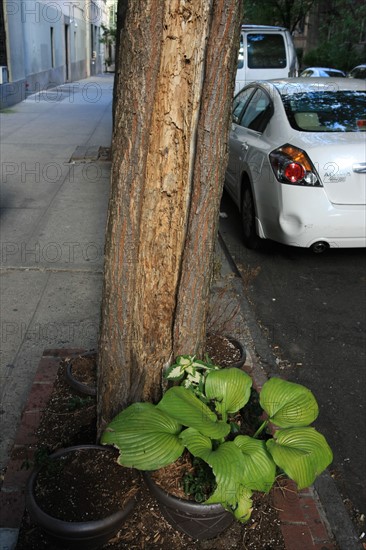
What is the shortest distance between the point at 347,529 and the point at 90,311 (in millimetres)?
2597

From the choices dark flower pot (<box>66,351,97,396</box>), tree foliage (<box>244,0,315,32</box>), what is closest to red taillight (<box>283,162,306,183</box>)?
dark flower pot (<box>66,351,97,396</box>)

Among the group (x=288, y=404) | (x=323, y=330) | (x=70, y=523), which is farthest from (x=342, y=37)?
(x=70, y=523)

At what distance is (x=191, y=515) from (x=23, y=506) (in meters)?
0.76

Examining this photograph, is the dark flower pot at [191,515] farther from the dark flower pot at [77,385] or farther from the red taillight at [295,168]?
the red taillight at [295,168]

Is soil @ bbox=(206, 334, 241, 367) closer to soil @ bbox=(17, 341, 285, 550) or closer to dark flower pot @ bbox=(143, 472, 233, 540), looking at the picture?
soil @ bbox=(17, 341, 285, 550)

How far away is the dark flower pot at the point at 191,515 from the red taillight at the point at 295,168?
140 inches

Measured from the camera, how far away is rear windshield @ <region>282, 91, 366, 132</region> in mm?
5777

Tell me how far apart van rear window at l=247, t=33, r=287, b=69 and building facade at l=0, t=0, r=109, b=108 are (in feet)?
24.5

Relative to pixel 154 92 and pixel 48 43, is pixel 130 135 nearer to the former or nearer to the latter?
pixel 154 92

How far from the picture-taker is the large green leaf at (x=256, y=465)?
6.93 feet

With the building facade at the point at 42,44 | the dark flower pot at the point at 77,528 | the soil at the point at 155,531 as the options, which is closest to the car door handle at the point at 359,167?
the soil at the point at 155,531

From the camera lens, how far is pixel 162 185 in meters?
2.28

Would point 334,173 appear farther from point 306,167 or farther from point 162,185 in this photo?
point 162,185

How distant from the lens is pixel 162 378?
262 centimetres
